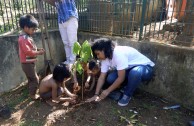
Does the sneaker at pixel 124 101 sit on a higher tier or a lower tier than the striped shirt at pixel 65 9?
lower

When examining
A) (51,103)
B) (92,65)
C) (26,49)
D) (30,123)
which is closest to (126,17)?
(92,65)

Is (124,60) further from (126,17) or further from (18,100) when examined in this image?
(18,100)

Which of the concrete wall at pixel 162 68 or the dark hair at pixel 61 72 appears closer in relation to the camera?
the dark hair at pixel 61 72

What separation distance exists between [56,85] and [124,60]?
1.14 meters

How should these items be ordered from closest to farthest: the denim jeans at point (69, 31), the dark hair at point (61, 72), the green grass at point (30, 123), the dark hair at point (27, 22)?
the green grass at point (30, 123)
the dark hair at point (61, 72)
the dark hair at point (27, 22)
the denim jeans at point (69, 31)

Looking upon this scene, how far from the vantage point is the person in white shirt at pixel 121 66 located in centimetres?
305

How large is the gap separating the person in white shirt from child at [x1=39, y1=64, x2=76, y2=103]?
1.60 feet

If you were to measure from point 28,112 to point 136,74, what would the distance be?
1.83 m

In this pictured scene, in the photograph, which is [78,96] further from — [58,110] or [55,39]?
[55,39]

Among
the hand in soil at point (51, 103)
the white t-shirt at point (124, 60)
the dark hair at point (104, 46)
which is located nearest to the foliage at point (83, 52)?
the dark hair at point (104, 46)

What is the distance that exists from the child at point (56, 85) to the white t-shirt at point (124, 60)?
0.66 m

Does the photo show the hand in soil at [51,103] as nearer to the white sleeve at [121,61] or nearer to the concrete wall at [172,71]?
the white sleeve at [121,61]

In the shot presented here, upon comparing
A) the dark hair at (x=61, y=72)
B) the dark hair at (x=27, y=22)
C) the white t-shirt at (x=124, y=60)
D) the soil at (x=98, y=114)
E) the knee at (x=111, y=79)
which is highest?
the dark hair at (x=27, y=22)

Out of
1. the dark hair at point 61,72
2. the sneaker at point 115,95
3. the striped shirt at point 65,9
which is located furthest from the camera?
the striped shirt at point 65,9
